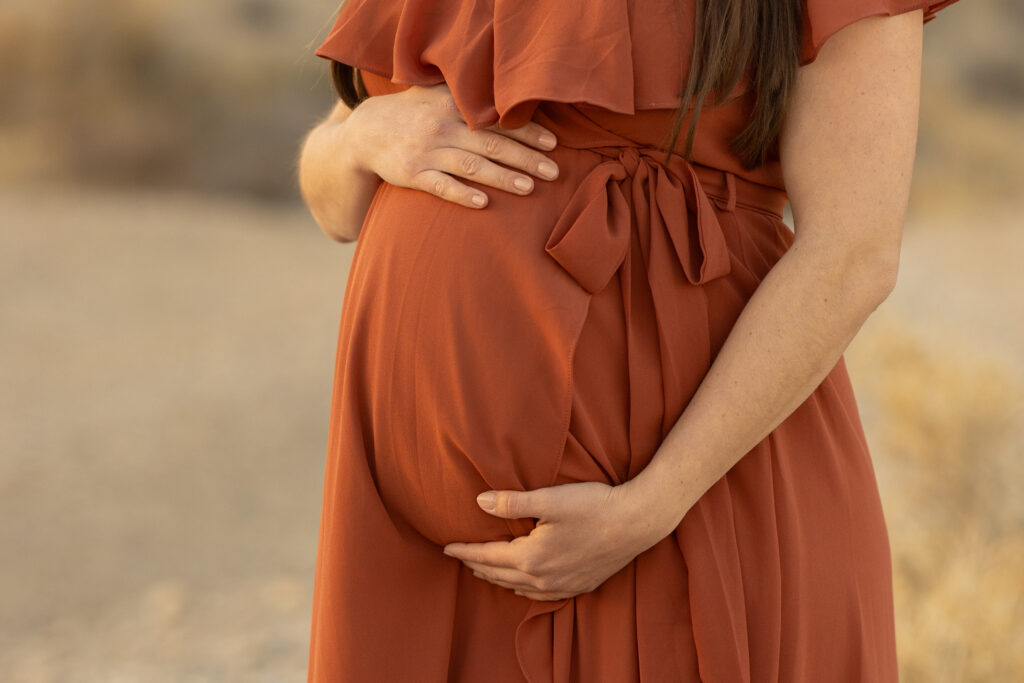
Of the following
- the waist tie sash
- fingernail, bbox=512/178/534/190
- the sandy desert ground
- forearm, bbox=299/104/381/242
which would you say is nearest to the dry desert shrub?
the sandy desert ground

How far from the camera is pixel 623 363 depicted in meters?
1.28

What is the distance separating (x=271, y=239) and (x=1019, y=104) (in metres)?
14.6

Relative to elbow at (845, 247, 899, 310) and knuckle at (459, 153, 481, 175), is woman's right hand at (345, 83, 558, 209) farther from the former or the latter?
elbow at (845, 247, 899, 310)

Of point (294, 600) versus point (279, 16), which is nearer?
point (294, 600)

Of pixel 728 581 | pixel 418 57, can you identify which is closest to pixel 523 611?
pixel 728 581

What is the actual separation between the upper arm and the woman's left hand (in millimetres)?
386

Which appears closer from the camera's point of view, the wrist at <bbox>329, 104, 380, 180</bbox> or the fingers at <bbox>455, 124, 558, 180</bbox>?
the fingers at <bbox>455, 124, 558, 180</bbox>

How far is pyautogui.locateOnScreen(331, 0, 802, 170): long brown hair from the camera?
1.25 metres

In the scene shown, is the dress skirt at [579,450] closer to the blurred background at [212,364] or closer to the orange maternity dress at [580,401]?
the orange maternity dress at [580,401]

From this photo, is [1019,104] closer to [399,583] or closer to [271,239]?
[271,239]

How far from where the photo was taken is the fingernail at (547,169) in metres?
1.32

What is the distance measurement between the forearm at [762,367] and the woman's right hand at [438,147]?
314 millimetres

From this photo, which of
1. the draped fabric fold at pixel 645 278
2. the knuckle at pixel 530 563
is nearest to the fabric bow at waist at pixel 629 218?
the draped fabric fold at pixel 645 278

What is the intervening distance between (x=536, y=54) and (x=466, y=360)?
38 centimetres
